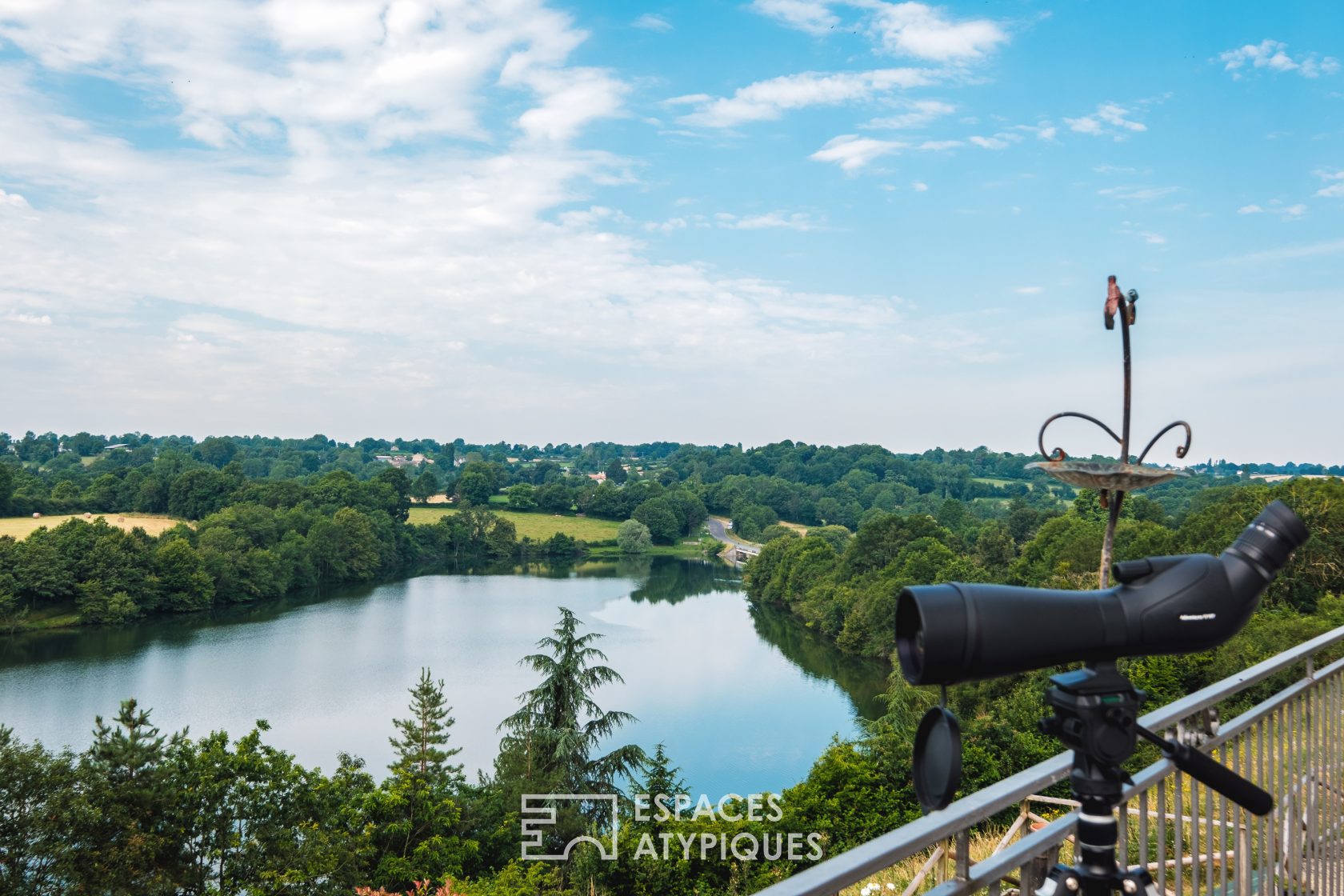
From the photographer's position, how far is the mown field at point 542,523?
5938cm

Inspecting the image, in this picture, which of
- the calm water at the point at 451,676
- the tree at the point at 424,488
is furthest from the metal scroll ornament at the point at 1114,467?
the tree at the point at 424,488

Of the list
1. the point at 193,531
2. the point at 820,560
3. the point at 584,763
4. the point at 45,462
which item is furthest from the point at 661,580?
the point at 45,462

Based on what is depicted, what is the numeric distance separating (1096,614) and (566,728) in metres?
13.1

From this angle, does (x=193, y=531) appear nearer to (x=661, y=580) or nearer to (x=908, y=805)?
(x=661, y=580)

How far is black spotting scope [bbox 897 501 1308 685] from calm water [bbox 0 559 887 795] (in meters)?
15.3

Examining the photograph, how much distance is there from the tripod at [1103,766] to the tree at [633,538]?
190ft

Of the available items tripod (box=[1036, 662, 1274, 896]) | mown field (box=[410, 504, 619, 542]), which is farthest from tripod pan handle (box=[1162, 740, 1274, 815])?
mown field (box=[410, 504, 619, 542])

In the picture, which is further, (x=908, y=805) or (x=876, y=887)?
(x=908, y=805)

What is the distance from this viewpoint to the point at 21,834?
9234 millimetres

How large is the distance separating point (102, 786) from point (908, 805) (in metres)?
9.54

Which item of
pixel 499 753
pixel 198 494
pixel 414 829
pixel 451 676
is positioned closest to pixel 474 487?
pixel 198 494
